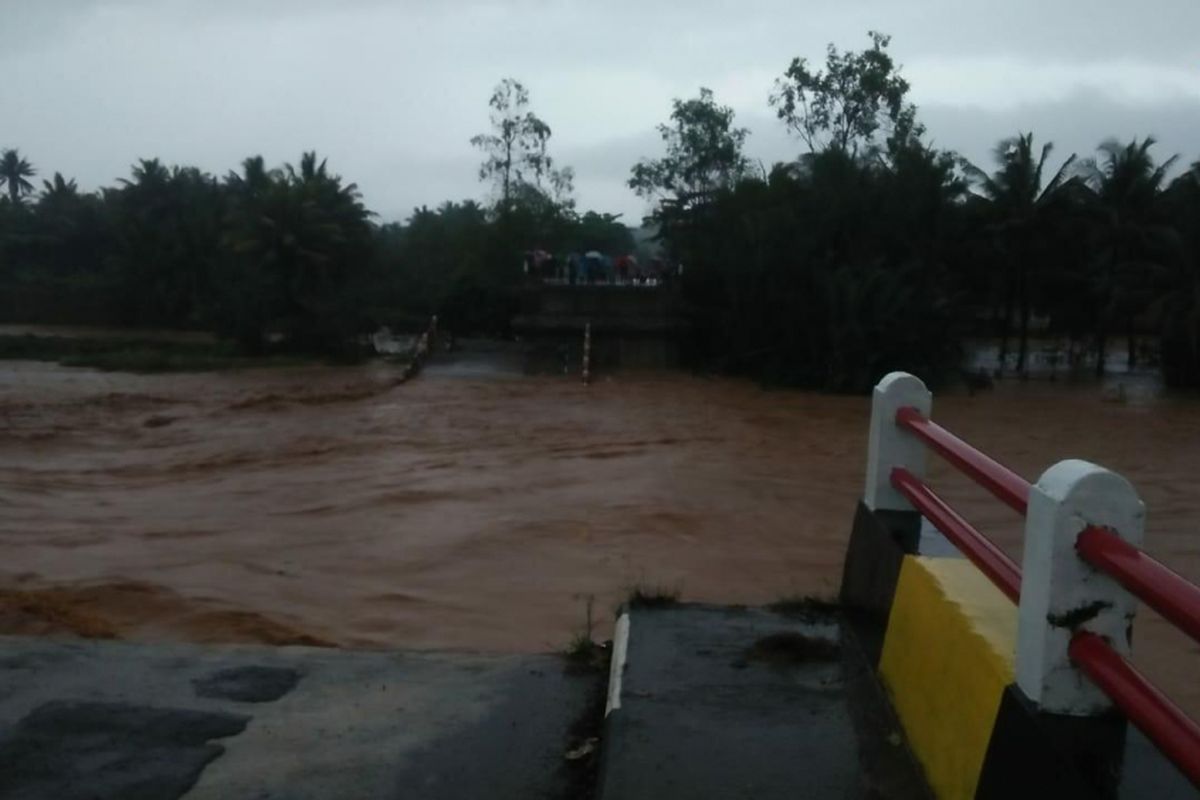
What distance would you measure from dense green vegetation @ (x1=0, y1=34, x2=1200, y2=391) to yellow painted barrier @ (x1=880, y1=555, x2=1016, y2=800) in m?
30.3

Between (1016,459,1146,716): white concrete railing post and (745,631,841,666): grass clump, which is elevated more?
(1016,459,1146,716): white concrete railing post

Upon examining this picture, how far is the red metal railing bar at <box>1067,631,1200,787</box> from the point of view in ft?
7.78

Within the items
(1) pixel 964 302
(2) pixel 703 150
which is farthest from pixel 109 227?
(1) pixel 964 302

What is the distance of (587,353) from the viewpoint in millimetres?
36844

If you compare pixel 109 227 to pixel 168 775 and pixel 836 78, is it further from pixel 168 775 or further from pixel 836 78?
pixel 168 775

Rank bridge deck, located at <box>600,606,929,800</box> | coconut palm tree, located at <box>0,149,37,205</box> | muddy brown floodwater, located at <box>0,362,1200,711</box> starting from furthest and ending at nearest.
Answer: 1. coconut palm tree, located at <box>0,149,37,205</box>
2. muddy brown floodwater, located at <box>0,362,1200,711</box>
3. bridge deck, located at <box>600,606,929,800</box>

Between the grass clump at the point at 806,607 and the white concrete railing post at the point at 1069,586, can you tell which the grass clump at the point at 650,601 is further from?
the white concrete railing post at the point at 1069,586

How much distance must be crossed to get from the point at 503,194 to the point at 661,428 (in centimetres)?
3307

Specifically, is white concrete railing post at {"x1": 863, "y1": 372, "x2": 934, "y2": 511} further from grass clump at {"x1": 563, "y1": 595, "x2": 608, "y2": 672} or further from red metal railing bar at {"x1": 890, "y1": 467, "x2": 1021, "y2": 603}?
grass clump at {"x1": 563, "y1": 595, "x2": 608, "y2": 672}

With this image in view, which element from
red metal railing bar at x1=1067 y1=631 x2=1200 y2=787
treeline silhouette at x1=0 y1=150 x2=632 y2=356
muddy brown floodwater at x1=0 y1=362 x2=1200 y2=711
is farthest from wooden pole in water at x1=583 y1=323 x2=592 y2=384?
red metal railing bar at x1=1067 y1=631 x2=1200 y2=787

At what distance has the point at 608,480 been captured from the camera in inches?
702

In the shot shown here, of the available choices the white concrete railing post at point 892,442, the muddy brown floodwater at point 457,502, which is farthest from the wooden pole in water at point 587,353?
the white concrete railing post at point 892,442

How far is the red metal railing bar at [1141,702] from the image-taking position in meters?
2.37

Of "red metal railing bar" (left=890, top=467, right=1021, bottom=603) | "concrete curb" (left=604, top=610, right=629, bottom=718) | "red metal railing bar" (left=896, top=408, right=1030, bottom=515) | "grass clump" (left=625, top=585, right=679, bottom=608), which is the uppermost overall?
"red metal railing bar" (left=896, top=408, right=1030, bottom=515)
